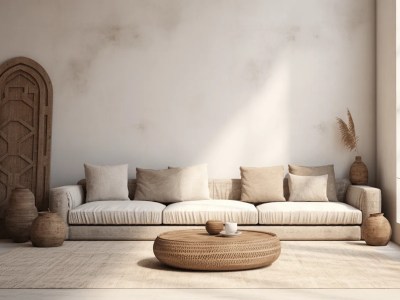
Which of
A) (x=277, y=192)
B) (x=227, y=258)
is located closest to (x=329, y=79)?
(x=277, y=192)

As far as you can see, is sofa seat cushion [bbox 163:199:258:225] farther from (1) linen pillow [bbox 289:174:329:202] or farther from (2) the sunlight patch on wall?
(2) the sunlight patch on wall

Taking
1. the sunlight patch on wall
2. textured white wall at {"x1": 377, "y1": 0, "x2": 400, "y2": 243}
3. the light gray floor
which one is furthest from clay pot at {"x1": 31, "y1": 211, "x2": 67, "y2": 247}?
textured white wall at {"x1": 377, "y1": 0, "x2": 400, "y2": 243}

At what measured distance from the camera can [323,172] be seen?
288 inches

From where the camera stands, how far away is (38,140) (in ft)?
25.1

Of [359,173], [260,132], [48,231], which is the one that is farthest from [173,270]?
[359,173]

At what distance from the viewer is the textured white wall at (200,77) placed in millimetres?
7707

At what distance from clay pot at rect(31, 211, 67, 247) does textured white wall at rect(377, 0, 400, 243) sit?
3760 mm

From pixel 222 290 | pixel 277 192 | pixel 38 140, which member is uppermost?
pixel 38 140

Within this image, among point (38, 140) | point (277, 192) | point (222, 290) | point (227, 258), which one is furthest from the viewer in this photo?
point (38, 140)

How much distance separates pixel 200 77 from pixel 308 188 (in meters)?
2.06

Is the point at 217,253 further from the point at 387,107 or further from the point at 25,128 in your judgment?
the point at 25,128

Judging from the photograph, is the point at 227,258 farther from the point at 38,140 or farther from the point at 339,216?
the point at 38,140

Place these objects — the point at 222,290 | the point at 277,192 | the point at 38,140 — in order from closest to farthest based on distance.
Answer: the point at 222,290
the point at 277,192
the point at 38,140

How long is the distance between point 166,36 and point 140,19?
417mm
